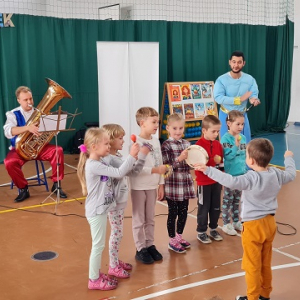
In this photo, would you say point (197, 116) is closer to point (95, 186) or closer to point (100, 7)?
point (100, 7)

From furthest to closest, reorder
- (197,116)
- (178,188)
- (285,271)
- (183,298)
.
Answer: (197,116) → (178,188) → (285,271) → (183,298)

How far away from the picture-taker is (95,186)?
3.49m

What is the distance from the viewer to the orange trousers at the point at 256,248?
10.2 feet

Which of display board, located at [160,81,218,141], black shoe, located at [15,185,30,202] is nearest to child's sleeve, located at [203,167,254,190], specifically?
black shoe, located at [15,185,30,202]

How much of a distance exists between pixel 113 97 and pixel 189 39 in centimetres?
299

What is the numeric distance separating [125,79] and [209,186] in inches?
169

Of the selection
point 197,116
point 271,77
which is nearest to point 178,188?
point 197,116

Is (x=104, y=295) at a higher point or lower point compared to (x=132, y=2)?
lower

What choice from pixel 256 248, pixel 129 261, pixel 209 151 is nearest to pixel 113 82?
pixel 209 151

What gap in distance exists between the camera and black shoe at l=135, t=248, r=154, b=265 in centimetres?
409

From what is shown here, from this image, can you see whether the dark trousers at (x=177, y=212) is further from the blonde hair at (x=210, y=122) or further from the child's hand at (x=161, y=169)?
the blonde hair at (x=210, y=122)

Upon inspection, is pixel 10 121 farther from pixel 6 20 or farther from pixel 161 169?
pixel 161 169

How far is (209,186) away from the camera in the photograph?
173 inches

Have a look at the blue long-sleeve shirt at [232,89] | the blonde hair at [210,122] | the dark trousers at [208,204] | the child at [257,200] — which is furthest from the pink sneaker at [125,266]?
the blue long-sleeve shirt at [232,89]
